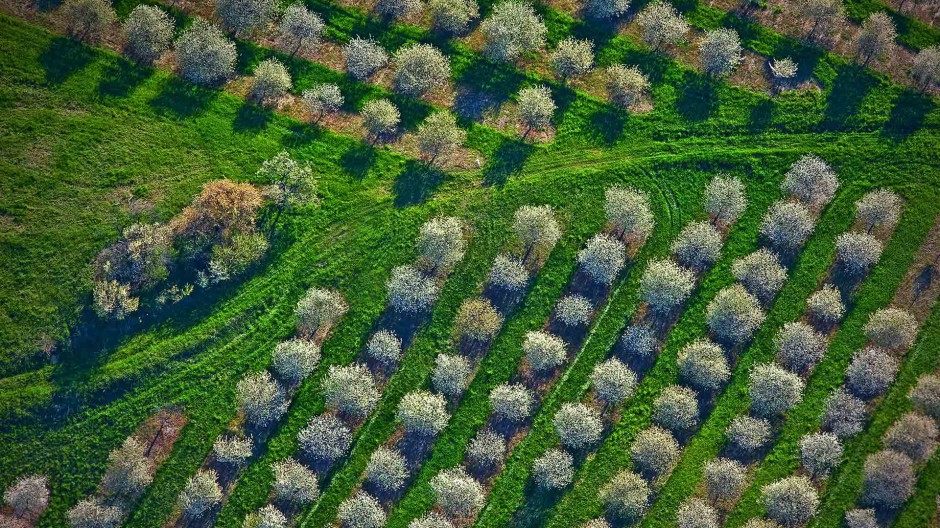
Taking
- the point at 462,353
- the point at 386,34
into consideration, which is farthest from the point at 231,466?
the point at 386,34

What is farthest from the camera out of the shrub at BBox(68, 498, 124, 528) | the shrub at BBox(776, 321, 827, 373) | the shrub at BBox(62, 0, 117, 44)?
the shrub at BBox(62, 0, 117, 44)

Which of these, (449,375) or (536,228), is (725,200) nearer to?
(536,228)

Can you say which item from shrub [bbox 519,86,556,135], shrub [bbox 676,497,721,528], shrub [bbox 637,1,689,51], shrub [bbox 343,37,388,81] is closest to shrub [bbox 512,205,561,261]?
shrub [bbox 519,86,556,135]

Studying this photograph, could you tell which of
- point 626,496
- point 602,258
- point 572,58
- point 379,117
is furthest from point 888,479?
point 379,117

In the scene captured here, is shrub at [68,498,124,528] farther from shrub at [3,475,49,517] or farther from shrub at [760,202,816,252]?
shrub at [760,202,816,252]

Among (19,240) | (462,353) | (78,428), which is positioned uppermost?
(462,353)

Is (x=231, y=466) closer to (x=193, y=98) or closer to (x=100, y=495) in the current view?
(x=100, y=495)
